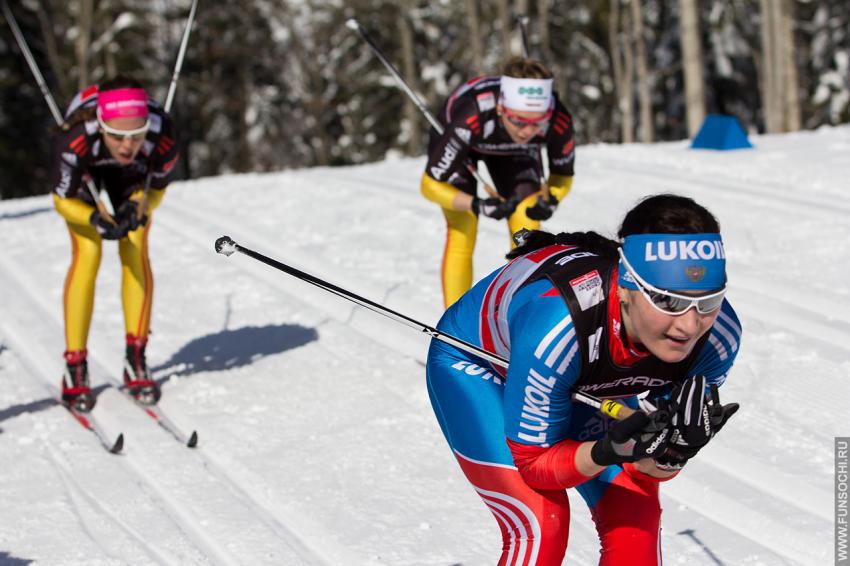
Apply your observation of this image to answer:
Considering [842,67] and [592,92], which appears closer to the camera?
[842,67]

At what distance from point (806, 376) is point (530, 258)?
363 centimetres

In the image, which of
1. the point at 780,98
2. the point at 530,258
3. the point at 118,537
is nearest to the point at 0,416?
the point at 118,537

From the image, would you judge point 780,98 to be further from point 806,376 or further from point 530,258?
point 530,258

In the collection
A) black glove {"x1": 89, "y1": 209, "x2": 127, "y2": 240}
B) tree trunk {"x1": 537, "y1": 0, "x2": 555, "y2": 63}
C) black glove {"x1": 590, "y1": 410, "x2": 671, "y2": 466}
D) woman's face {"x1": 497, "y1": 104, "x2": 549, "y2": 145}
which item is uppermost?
black glove {"x1": 590, "y1": 410, "x2": 671, "y2": 466}

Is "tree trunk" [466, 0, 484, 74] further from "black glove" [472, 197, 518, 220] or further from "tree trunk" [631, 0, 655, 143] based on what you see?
"black glove" [472, 197, 518, 220]

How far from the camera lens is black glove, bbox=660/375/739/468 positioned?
2.69 meters

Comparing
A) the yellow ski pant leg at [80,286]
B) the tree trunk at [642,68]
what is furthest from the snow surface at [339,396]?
the tree trunk at [642,68]

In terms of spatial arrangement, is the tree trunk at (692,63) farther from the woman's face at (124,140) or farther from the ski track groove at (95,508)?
the ski track groove at (95,508)

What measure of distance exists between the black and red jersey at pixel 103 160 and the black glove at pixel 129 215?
0.83 ft

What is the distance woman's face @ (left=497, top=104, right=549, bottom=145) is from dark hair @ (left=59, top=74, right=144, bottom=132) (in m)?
2.00

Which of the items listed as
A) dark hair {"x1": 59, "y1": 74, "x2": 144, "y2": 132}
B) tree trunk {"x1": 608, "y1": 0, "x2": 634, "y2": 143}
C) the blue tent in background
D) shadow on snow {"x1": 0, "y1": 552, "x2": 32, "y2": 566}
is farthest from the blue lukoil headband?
tree trunk {"x1": 608, "y1": 0, "x2": 634, "y2": 143}

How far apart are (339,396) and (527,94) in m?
2.11

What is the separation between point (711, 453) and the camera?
5.49 m

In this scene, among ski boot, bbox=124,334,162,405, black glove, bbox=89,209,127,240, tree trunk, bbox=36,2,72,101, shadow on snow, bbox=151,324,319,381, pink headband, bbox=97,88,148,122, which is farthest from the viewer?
tree trunk, bbox=36,2,72,101
